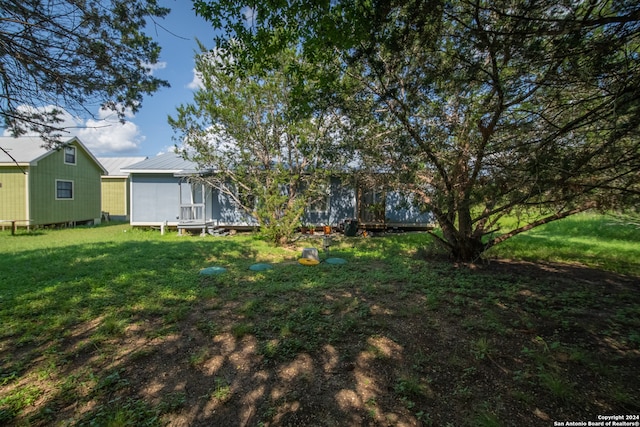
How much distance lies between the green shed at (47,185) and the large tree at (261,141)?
5.77m

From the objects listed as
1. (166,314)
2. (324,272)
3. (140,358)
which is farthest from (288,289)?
(140,358)

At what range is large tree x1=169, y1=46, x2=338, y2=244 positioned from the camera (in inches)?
383

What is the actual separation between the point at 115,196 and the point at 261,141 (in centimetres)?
1646

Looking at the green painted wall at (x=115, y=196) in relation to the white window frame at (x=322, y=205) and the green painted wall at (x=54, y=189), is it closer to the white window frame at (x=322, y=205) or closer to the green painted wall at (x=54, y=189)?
the green painted wall at (x=54, y=189)

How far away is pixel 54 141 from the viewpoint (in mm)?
5133

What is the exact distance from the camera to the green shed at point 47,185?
524 inches

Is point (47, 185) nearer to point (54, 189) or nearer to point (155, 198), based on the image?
point (54, 189)

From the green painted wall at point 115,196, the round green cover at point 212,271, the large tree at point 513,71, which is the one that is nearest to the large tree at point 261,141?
the round green cover at point 212,271

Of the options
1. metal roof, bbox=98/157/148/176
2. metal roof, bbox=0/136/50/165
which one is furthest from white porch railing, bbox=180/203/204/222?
metal roof, bbox=98/157/148/176

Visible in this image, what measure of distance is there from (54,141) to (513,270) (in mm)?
8777

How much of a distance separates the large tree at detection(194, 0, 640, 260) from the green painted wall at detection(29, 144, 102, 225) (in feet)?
42.1

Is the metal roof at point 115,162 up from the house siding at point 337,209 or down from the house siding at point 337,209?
up

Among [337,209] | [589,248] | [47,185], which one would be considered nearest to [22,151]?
[47,185]

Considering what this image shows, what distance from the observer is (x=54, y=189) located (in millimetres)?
14852
